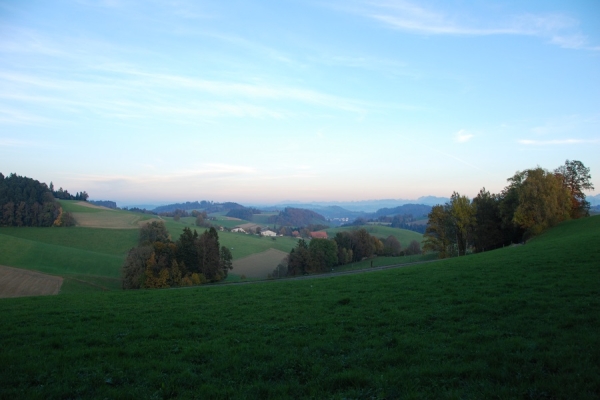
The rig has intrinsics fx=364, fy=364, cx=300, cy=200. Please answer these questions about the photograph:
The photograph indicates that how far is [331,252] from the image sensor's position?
254 ft

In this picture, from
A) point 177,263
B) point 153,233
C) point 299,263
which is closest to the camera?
point 177,263

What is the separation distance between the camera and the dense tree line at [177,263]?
169 ft

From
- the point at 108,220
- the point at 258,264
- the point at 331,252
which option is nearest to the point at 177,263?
the point at 258,264

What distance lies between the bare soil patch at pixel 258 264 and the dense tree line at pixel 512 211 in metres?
34.3

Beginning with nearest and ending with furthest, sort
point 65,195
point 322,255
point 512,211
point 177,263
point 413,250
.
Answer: point 512,211, point 177,263, point 322,255, point 413,250, point 65,195

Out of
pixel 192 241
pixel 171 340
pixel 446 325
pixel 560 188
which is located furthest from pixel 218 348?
pixel 560 188

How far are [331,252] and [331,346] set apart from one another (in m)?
69.4

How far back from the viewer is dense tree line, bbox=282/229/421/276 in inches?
2864

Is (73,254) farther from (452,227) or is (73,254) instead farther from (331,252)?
(452,227)

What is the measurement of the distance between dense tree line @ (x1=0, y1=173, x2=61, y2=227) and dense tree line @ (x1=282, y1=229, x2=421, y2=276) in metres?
63.8

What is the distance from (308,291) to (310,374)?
36.4ft

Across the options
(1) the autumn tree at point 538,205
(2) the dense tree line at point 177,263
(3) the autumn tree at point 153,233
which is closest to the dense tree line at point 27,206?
(3) the autumn tree at point 153,233

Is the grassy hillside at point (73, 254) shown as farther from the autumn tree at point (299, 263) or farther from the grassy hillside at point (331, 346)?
the grassy hillside at point (331, 346)

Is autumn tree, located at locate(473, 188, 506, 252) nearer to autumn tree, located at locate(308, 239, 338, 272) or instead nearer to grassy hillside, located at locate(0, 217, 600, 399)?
autumn tree, located at locate(308, 239, 338, 272)
